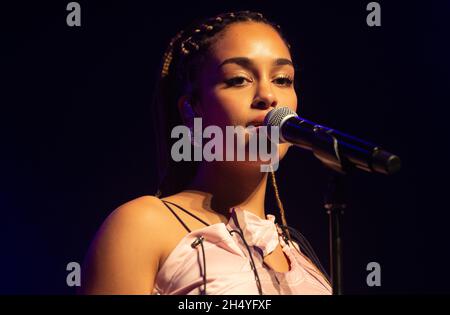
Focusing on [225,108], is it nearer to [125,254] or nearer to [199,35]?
[199,35]

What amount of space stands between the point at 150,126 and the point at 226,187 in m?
0.86

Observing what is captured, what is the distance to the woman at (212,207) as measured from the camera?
1377 mm

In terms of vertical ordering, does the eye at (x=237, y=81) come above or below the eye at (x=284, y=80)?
below

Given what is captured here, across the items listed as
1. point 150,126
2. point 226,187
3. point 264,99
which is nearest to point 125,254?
point 226,187

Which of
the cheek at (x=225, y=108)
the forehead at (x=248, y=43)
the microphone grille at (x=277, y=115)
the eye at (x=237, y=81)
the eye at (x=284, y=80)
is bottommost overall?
the microphone grille at (x=277, y=115)

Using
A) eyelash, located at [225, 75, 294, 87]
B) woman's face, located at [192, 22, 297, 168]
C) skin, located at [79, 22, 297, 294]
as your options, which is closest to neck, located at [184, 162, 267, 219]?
skin, located at [79, 22, 297, 294]

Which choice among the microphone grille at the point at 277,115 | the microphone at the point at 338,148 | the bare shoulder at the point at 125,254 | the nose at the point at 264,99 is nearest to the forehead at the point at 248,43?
the nose at the point at 264,99

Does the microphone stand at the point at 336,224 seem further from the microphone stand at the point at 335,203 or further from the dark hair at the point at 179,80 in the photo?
the dark hair at the point at 179,80

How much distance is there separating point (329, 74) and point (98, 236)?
1.50 metres

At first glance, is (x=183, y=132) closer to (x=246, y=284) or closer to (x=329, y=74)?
(x=246, y=284)

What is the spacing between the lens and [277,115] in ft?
4.68

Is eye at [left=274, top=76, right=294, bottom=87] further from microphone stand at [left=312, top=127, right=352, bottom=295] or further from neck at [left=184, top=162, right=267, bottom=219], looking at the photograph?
microphone stand at [left=312, top=127, right=352, bottom=295]

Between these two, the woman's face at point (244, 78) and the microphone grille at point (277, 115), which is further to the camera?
the woman's face at point (244, 78)

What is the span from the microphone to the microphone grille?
0.03 meters
